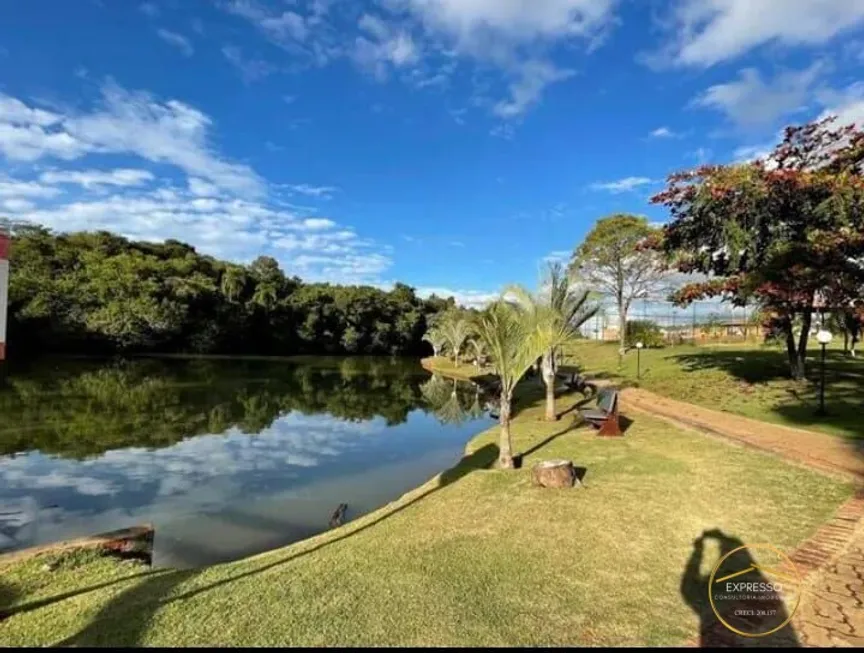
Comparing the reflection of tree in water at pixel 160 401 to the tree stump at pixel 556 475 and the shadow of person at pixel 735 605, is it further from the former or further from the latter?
the shadow of person at pixel 735 605

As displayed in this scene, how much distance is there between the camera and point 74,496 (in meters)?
9.75

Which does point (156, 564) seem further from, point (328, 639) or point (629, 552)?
point (629, 552)

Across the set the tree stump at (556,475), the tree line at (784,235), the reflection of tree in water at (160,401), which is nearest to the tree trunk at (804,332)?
the tree line at (784,235)

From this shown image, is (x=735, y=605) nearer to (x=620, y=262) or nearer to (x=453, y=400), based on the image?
(x=453, y=400)

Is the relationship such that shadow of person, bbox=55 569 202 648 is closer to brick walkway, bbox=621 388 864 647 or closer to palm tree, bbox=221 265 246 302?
brick walkway, bbox=621 388 864 647

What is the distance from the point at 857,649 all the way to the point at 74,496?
10.9m

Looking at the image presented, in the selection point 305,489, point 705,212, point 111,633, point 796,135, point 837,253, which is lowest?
point 305,489

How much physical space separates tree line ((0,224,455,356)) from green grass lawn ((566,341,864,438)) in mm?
36145

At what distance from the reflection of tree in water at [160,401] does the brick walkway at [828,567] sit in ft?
40.2

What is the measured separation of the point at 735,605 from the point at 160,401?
20949 millimetres

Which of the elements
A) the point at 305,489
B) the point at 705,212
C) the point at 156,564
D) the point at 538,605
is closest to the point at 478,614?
the point at 538,605

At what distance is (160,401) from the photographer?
21.1 metres

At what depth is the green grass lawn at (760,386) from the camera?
12828 mm

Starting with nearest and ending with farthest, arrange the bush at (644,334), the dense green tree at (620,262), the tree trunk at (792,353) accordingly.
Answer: the tree trunk at (792,353) < the dense green tree at (620,262) < the bush at (644,334)
